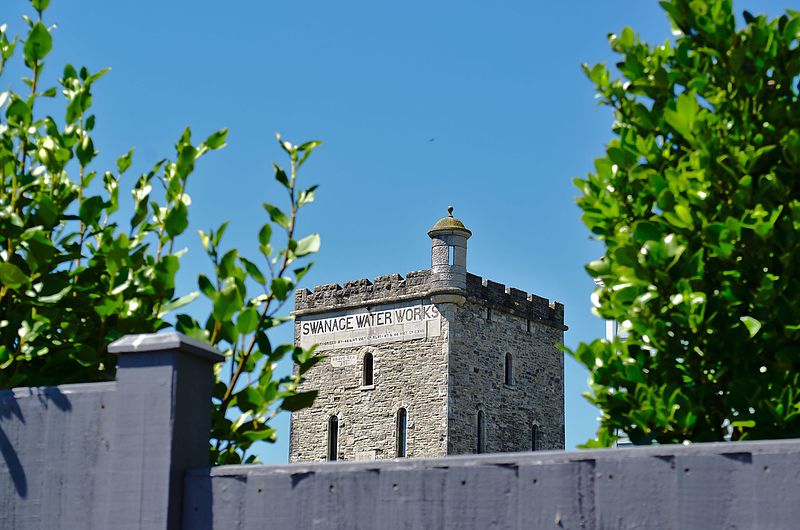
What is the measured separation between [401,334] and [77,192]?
109ft

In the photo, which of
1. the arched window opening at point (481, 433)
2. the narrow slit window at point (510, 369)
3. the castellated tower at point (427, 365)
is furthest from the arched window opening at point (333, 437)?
the narrow slit window at point (510, 369)

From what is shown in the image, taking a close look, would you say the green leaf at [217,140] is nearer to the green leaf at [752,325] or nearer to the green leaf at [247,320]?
the green leaf at [247,320]

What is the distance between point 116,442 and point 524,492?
6.14 ft

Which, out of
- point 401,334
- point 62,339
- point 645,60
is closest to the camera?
point 62,339

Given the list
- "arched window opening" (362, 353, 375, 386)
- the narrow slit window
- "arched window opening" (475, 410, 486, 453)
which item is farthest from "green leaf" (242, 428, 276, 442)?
the narrow slit window

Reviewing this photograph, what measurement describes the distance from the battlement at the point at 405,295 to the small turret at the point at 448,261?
42 centimetres

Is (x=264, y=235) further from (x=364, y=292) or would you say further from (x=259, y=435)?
(x=364, y=292)

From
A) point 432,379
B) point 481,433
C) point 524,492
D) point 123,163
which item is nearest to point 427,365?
point 432,379

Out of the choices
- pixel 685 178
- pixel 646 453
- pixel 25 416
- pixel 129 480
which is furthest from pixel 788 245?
pixel 25 416

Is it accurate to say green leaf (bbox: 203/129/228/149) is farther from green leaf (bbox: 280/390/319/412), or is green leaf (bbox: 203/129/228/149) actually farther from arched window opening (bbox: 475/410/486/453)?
arched window opening (bbox: 475/410/486/453)

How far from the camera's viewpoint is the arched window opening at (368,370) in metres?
40.1

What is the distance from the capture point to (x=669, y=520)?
440 cm

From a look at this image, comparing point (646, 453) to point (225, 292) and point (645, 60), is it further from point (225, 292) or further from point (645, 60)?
point (645, 60)

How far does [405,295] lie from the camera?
39312mm
